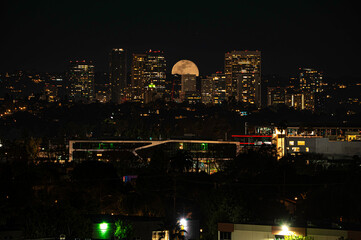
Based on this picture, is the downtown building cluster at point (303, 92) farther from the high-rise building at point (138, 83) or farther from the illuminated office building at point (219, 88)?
the high-rise building at point (138, 83)

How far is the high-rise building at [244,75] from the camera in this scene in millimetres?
184375

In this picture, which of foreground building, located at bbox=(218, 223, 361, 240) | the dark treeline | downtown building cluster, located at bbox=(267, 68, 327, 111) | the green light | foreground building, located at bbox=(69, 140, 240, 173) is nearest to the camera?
foreground building, located at bbox=(218, 223, 361, 240)

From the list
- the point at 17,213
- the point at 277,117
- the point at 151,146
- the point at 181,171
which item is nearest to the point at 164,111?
the point at 277,117

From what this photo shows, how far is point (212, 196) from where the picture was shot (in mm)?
33094

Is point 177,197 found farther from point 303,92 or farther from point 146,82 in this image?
point 146,82

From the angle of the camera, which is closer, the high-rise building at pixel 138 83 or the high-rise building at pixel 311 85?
the high-rise building at pixel 311 85

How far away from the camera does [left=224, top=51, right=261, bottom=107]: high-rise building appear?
184 m

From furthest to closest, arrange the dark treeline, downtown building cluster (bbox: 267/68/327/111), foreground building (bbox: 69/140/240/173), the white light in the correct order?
1. downtown building cluster (bbox: 267/68/327/111)
2. foreground building (bbox: 69/140/240/173)
3. the white light
4. the dark treeline

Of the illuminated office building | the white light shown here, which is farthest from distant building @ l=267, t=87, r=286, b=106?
the white light

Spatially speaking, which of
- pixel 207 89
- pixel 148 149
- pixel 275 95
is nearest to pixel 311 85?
pixel 275 95

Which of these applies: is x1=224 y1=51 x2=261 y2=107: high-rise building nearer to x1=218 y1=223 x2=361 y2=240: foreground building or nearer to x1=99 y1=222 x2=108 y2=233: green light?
x1=99 y1=222 x2=108 y2=233: green light

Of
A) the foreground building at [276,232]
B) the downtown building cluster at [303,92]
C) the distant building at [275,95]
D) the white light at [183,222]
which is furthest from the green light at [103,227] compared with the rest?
the distant building at [275,95]

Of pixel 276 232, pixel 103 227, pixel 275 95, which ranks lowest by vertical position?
pixel 103 227

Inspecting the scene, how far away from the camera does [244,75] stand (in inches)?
7470
